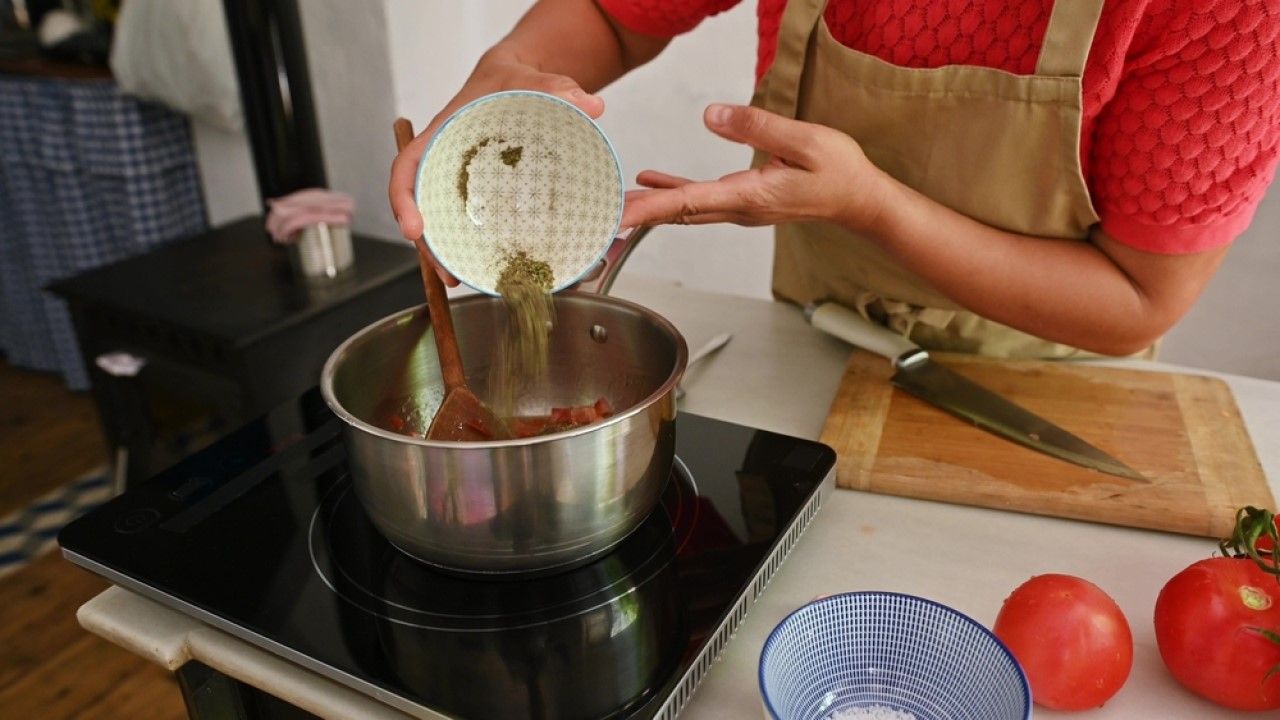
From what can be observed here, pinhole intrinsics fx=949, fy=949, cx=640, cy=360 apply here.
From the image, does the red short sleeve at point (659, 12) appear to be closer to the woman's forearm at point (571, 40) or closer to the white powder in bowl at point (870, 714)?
the woman's forearm at point (571, 40)

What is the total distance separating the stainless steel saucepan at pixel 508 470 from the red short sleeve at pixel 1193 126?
478mm

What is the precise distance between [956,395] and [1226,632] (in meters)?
0.41

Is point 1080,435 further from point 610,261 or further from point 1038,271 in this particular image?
point 610,261

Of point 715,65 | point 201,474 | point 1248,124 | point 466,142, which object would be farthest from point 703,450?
point 715,65

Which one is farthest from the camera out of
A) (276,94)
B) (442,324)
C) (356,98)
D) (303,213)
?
(356,98)

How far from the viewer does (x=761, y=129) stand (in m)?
0.87

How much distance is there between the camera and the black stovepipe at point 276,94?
1.83m

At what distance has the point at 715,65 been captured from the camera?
2.29 m

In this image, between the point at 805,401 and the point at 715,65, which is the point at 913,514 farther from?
the point at 715,65

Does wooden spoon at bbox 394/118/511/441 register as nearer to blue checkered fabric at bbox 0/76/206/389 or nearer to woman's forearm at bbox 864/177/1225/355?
woman's forearm at bbox 864/177/1225/355

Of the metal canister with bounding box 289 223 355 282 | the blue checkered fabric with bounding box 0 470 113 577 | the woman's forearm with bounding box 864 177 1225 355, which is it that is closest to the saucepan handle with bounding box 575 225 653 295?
the woman's forearm with bounding box 864 177 1225 355

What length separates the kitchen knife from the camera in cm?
93

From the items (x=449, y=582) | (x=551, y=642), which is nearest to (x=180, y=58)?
(x=449, y=582)

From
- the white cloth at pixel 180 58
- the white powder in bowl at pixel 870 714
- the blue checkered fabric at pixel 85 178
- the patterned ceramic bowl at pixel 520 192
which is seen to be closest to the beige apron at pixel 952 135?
the patterned ceramic bowl at pixel 520 192
